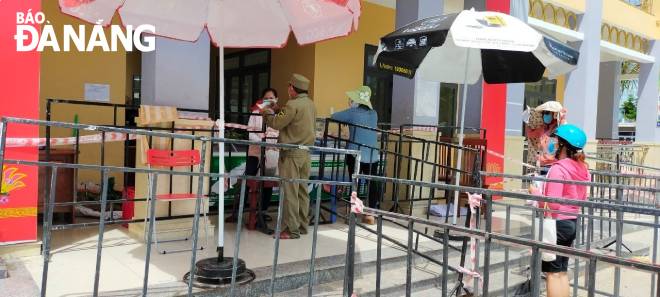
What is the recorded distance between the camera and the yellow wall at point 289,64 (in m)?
11.2

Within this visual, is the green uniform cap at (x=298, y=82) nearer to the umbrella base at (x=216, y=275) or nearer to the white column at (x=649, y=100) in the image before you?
the umbrella base at (x=216, y=275)

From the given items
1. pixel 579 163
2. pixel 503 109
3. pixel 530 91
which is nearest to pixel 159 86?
pixel 579 163

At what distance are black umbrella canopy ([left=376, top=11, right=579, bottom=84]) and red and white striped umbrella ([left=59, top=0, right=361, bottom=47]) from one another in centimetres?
68

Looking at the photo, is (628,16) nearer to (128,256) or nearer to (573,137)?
(573,137)

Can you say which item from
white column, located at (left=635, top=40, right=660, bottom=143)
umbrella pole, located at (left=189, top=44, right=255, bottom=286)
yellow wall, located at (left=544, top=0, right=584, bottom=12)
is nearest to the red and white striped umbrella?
umbrella pole, located at (left=189, top=44, right=255, bottom=286)

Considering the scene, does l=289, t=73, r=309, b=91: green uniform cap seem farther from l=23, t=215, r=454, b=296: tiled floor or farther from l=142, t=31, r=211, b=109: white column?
l=23, t=215, r=454, b=296: tiled floor

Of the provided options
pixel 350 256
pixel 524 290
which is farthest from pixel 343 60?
pixel 350 256

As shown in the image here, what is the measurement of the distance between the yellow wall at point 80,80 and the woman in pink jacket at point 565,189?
633cm

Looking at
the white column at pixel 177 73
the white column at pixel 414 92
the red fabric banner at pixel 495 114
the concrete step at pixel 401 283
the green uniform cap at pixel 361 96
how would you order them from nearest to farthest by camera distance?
1. the concrete step at pixel 401 283
2. the white column at pixel 177 73
3. the green uniform cap at pixel 361 96
4. the white column at pixel 414 92
5. the red fabric banner at pixel 495 114

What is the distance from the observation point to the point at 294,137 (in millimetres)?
5402

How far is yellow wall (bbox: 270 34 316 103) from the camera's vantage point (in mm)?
11235

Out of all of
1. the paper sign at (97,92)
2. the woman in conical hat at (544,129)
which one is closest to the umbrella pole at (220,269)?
the woman in conical hat at (544,129)

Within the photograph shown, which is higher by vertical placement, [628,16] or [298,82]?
[628,16]

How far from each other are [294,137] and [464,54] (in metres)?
2.41
